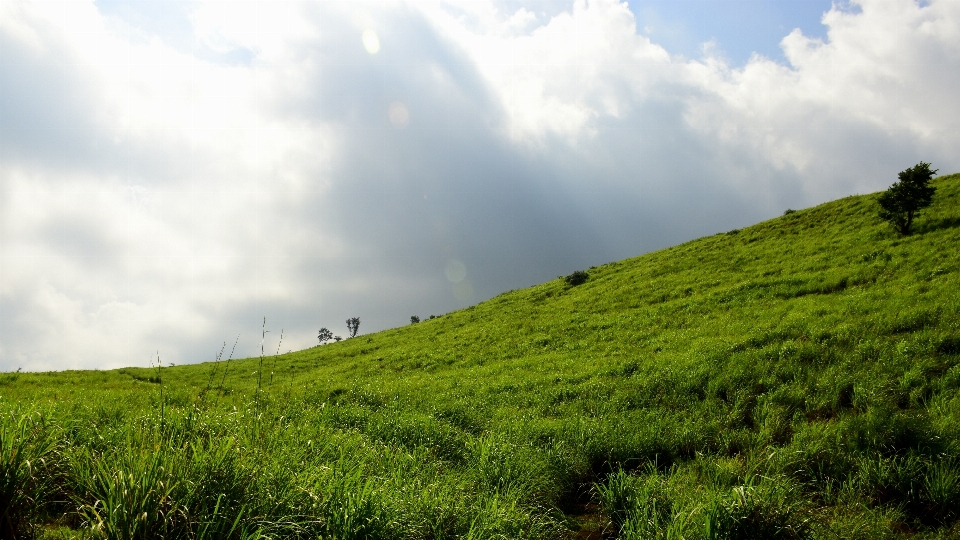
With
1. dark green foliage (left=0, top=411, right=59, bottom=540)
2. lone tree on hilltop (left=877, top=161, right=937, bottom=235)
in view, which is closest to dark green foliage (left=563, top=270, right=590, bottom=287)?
lone tree on hilltop (left=877, top=161, right=937, bottom=235)

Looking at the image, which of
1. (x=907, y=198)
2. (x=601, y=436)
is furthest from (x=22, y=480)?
(x=907, y=198)

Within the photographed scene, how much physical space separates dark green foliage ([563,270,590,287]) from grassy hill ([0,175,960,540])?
1414 centimetres

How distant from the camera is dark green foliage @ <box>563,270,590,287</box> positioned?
38666 mm

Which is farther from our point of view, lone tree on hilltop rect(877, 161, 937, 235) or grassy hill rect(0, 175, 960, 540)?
lone tree on hilltop rect(877, 161, 937, 235)

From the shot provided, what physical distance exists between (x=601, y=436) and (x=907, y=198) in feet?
86.4

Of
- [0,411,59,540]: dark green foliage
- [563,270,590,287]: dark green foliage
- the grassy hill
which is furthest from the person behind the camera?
[563,270,590,287]: dark green foliage

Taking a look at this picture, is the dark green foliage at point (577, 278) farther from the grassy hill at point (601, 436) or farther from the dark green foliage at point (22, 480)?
the dark green foliage at point (22, 480)

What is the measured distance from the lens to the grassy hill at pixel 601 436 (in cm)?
548

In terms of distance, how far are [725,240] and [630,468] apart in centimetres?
3145

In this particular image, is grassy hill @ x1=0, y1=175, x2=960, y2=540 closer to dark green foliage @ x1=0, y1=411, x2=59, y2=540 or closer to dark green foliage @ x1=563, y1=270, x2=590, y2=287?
dark green foliage @ x1=0, y1=411, x2=59, y2=540

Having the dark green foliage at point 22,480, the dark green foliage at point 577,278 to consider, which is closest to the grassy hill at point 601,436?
the dark green foliage at point 22,480

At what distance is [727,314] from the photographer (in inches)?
Answer: 803

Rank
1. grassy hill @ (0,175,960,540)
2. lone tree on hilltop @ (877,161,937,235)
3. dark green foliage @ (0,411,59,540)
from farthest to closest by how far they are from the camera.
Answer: lone tree on hilltop @ (877,161,937,235)
grassy hill @ (0,175,960,540)
dark green foliage @ (0,411,59,540)

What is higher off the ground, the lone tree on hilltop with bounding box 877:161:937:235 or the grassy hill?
the lone tree on hilltop with bounding box 877:161:937:235
